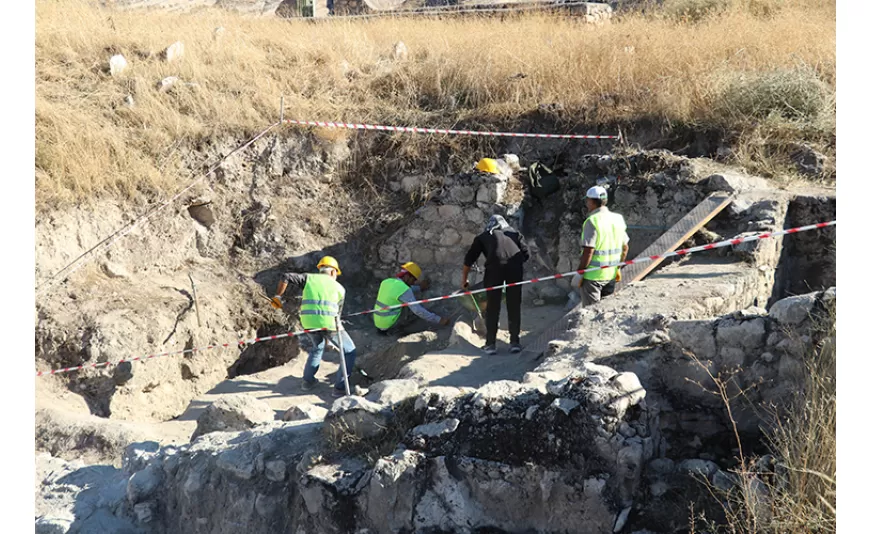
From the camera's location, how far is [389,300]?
980cm

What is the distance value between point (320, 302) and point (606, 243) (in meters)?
2.97

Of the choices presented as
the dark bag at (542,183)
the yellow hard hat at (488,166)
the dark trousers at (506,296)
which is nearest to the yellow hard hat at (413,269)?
the yellow hard hat at (488,166)

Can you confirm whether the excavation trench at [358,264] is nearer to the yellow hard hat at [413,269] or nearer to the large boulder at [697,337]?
the yellow hard hat at [413,269]

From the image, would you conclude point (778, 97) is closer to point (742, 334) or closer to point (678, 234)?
point (678, 234)

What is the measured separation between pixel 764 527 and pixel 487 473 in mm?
1442

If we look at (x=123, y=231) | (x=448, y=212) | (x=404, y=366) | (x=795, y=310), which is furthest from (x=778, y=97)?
(x=123, y=231)

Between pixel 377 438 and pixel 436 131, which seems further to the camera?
pixel 436 131

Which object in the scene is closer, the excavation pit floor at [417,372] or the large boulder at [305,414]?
the large boulder at [305,414]

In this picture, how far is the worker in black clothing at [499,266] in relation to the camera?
8.09 metres

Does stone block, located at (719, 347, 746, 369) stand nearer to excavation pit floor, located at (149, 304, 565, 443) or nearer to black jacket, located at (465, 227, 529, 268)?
excavation pit floor, located at (149, 304, 565, 443)

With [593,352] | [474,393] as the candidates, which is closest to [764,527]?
[474,393]

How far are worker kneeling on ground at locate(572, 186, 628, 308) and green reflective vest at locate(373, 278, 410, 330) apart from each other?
2523 mm

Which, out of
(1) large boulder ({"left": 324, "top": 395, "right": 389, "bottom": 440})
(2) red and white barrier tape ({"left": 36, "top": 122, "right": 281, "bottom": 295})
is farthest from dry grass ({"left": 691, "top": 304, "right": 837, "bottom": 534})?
(2) red and white barrier tape ({"left": 36, "top": 122, "right": 281, "bottom": 295})

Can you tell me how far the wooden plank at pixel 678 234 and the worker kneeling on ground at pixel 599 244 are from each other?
0.69 ft
